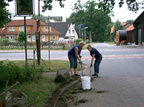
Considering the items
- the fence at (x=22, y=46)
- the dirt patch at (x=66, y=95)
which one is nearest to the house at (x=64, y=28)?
the fence at (x=22, y=46)

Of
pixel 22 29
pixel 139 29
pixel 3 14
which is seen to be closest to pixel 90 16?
pixel 22 29

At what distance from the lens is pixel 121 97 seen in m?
6.72

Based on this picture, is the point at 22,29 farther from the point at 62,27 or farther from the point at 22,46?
the point at 22,46

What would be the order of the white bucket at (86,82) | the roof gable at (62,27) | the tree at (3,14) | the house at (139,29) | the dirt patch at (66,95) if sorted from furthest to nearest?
the roof gable at (62,27) < the house at (139,29) < the tree at (3,14) < the white bucket at (86,82) < the dirt patch at (66,95)

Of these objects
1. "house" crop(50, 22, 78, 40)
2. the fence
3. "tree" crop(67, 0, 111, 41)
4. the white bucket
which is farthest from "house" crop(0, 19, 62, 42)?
the white bucket

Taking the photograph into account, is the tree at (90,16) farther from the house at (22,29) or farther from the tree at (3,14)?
the tree at (3,14)

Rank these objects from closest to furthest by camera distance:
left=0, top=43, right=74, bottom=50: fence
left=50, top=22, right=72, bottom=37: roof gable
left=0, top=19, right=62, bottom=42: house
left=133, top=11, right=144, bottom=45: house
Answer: left=0, top=43, right=74, bottom=50: fence, left=133, top=11, right=144, bottom=45: house, left=0, top=19, right=62, bottom=42: house, left=50, top=22, right=72, bottom=37: roof gable

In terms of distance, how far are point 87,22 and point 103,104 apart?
308 ft

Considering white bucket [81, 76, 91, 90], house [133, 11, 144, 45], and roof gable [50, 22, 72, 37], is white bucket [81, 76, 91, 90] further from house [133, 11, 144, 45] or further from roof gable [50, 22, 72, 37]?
roof gable [50, 22, 72, 37]

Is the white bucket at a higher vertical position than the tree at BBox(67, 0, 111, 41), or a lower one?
lower

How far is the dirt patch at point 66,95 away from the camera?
6208 millimetres

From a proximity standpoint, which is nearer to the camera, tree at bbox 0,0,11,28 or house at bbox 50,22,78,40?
tree at bbox 0,0,11,28

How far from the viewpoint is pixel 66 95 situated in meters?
7.09

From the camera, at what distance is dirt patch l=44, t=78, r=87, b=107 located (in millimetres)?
6208
